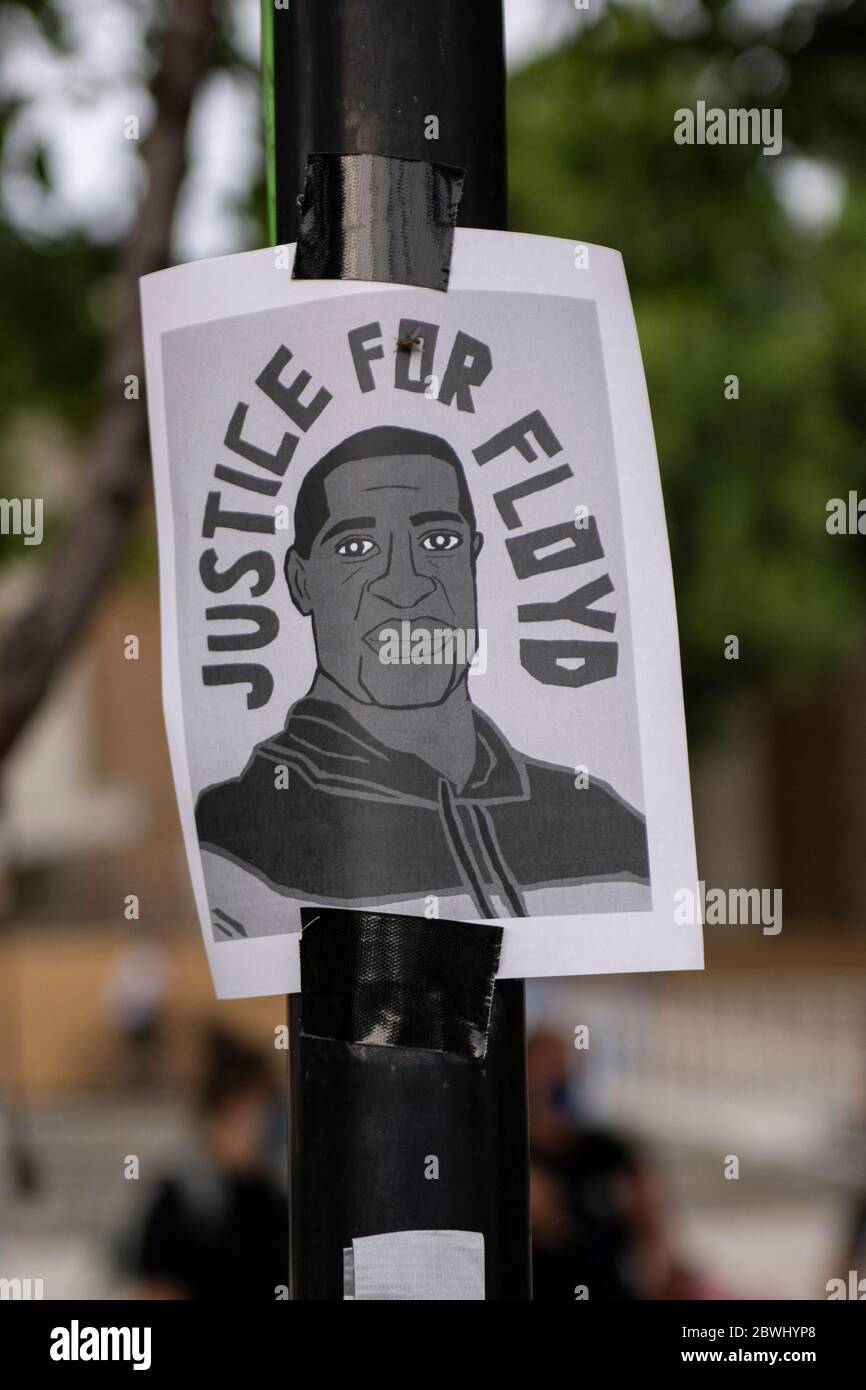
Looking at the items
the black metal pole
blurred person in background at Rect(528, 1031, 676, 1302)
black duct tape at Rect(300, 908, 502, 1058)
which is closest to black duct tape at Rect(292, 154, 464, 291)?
the black metal pole

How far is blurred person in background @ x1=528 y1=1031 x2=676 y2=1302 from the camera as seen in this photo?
5453 millimetres

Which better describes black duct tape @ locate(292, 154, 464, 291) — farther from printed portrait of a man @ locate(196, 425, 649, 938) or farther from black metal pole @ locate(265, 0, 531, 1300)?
printed portrait of a man @ locate(196, 425, 649, 938)

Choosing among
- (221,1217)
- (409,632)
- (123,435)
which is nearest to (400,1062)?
(409,632)

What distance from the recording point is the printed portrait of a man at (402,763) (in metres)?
1.57

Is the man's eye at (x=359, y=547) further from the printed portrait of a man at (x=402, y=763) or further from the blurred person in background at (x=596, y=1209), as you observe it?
the blurred person in background at (x=596, y=1209)

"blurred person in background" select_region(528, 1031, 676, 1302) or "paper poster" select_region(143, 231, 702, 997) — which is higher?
"paper poster" select_region(143, 231, 702, 997)

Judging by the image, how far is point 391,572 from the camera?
1.60m

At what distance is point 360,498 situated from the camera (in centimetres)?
161

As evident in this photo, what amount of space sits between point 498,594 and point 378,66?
53 centimetres

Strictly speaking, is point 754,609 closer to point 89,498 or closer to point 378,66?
point 89,498

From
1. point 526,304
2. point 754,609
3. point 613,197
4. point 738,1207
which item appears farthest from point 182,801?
point 754,609

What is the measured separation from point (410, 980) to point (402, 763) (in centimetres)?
20

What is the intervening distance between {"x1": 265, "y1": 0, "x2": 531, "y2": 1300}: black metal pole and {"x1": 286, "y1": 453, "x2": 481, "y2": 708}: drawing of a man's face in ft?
0.87

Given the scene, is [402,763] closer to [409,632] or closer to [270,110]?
[409,632]
